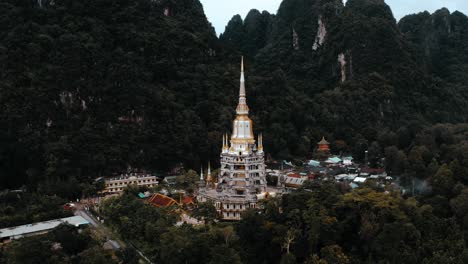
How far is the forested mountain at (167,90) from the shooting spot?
1602 inches

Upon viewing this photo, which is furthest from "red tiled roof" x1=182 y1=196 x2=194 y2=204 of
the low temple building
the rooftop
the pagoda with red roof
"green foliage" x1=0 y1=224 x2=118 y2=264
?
the pagoda with red roof

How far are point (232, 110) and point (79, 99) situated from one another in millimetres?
13716

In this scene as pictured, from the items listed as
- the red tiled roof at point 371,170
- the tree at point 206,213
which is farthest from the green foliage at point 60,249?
the red tiled roof at point 371,170

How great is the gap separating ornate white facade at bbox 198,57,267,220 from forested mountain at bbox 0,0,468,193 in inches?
417

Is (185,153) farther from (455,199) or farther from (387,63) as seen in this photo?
(387,63)

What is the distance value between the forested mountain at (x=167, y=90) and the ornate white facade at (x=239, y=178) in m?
10.6

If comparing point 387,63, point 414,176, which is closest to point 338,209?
point 414,176

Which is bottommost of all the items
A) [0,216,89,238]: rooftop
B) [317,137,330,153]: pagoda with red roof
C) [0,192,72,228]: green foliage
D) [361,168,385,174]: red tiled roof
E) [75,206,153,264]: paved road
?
[75,206,153,264]: paved road

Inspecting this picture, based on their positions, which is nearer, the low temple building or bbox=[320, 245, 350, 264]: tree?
bbox=[320, 245, 350, 264]: tree

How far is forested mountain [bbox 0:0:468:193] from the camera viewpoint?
1602 inches

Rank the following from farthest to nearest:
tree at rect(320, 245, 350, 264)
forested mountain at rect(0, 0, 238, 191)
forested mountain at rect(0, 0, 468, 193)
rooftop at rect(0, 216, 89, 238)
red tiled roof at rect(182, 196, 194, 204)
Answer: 1. forested mountain at rect(0, 0, 468, 193)
2. forested mountain at rect(0, 0, 238, 191)
3. red tiled roof at rect(182, 196, 194, 204)
4. rooftop at rect(0, 216, 89, 238)
5. tree at rect(320, 245, 350, 264)

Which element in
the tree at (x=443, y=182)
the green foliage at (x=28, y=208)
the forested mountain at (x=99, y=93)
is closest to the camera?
the green foliage at (x=28, y=208)

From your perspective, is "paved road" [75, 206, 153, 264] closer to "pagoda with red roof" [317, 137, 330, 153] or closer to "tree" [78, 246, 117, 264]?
"tree" [78, 246, 117, 264]

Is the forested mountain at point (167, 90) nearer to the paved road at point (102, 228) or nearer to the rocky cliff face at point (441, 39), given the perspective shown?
the paved road at point (102, 228)
